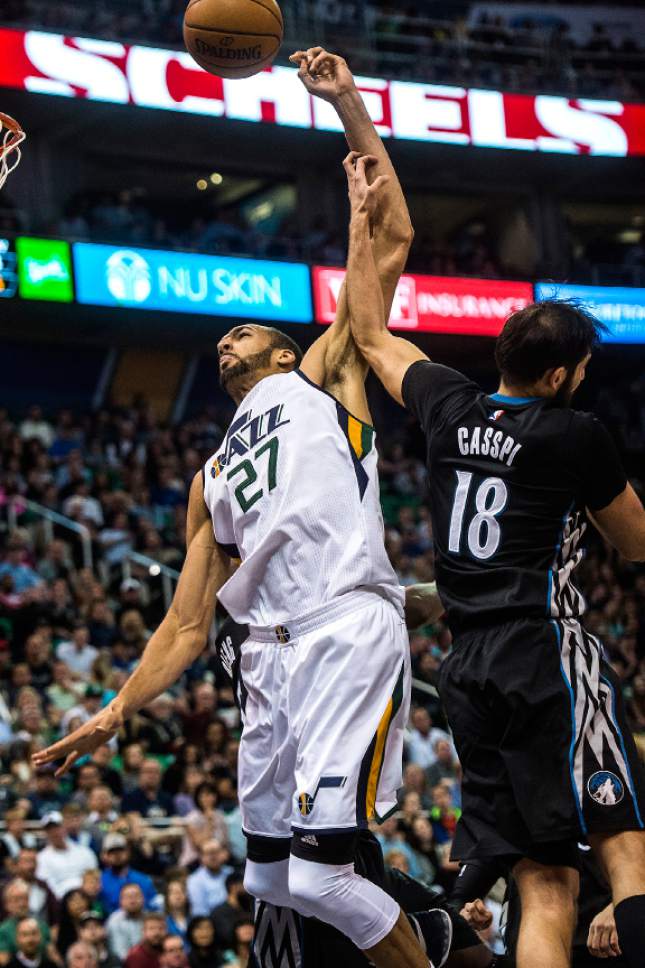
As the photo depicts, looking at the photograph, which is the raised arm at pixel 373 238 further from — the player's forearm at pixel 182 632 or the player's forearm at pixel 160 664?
the player's forearm at pixel 160 664

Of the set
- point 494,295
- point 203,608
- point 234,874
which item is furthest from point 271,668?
point 494,295

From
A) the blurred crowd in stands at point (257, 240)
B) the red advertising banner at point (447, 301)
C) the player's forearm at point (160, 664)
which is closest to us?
the player's forearm at point (160, 664)

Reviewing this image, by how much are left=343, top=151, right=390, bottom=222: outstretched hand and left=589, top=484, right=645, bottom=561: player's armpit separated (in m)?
1.43

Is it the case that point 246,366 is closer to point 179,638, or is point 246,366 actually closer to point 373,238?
point 373,238

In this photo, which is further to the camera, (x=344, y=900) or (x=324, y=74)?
(x=324, y=74)

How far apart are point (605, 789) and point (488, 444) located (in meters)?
0.98

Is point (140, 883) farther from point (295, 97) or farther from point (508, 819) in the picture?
point (295, 97)

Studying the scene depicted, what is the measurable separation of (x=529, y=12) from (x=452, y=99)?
8.18 metres

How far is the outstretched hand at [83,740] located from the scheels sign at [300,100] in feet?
53.2

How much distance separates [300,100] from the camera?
21.2 m

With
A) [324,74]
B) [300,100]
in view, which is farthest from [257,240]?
[324,74]

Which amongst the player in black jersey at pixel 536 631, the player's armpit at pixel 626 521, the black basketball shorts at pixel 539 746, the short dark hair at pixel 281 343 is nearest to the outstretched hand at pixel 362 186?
the short dark hair at pixel 281 343

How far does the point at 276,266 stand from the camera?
19.7 meters

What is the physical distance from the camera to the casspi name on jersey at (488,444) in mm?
3893
